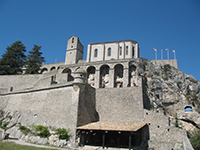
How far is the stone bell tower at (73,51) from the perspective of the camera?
147 ft

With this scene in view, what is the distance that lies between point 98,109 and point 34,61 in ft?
89.1

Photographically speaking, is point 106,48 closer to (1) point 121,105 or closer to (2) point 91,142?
(1) point 121,105

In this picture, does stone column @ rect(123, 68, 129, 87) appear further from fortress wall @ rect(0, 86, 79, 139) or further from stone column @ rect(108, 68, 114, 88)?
fortress wall @ rect(0, 86, 79, 139)

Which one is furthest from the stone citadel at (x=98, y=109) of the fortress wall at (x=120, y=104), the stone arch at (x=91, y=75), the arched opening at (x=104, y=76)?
the stone arch at (x=91, y=75)

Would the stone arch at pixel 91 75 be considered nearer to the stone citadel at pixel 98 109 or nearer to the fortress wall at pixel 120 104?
the stone citadel at pixel 98 109

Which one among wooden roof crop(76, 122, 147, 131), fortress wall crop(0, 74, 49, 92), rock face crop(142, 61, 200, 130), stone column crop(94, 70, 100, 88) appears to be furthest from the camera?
stone column crop(94, 70, 100, 88)

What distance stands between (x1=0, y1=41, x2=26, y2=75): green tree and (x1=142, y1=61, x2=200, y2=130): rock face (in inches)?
1115

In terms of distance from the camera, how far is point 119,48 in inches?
1688

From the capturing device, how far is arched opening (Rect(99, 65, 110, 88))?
39.3 meters

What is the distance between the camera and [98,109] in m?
28.9

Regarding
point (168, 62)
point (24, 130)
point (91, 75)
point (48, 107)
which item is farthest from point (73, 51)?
point (24, 130)

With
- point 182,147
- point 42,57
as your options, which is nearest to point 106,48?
point 42,57

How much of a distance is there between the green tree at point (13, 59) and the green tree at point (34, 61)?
166 cm

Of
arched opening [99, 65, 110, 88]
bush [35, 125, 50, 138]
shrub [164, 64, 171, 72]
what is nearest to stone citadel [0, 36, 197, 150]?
arched opening [99, 65, 110, 88]
